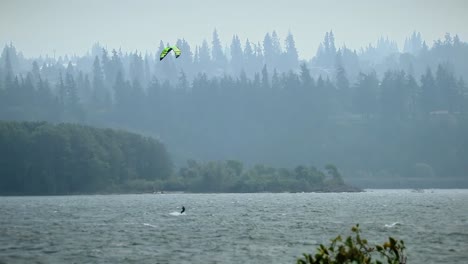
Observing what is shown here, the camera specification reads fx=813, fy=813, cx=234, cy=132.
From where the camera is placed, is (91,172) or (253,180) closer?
(91,172)

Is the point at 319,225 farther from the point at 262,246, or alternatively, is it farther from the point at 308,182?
the point at 308,182

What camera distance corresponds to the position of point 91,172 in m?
190

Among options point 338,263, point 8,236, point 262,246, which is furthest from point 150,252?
point 338,263

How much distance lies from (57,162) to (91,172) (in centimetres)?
811

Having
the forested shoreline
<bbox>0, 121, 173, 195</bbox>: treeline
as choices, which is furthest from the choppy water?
the forested shoreline

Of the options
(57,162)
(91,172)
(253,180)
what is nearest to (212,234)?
(253,180)

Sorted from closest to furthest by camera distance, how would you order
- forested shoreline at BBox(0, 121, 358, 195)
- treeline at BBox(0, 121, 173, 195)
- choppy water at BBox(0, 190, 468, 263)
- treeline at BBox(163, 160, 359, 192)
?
choppy water at BBox(0, 190, 468, 263)
treeline at BBox(0, 121, 173, 195)
forested shoreline at BBox(0, 121, 358, 195)
treeline at BBox(163, 160, 359, 192)

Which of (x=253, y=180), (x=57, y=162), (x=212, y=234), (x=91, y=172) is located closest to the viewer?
(x=212, y=234)

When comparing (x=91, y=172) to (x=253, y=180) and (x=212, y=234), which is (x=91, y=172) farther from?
(x=212, y=234)

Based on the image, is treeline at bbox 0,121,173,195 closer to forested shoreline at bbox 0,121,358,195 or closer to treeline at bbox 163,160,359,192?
forested shoreline at bbox 0,121,358,195

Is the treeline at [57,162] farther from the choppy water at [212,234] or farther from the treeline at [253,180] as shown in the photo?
the choppy water at [212,234]

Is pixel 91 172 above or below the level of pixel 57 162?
below

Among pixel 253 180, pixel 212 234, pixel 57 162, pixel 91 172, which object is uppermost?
pixel 57 162

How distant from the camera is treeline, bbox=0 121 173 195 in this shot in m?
185
